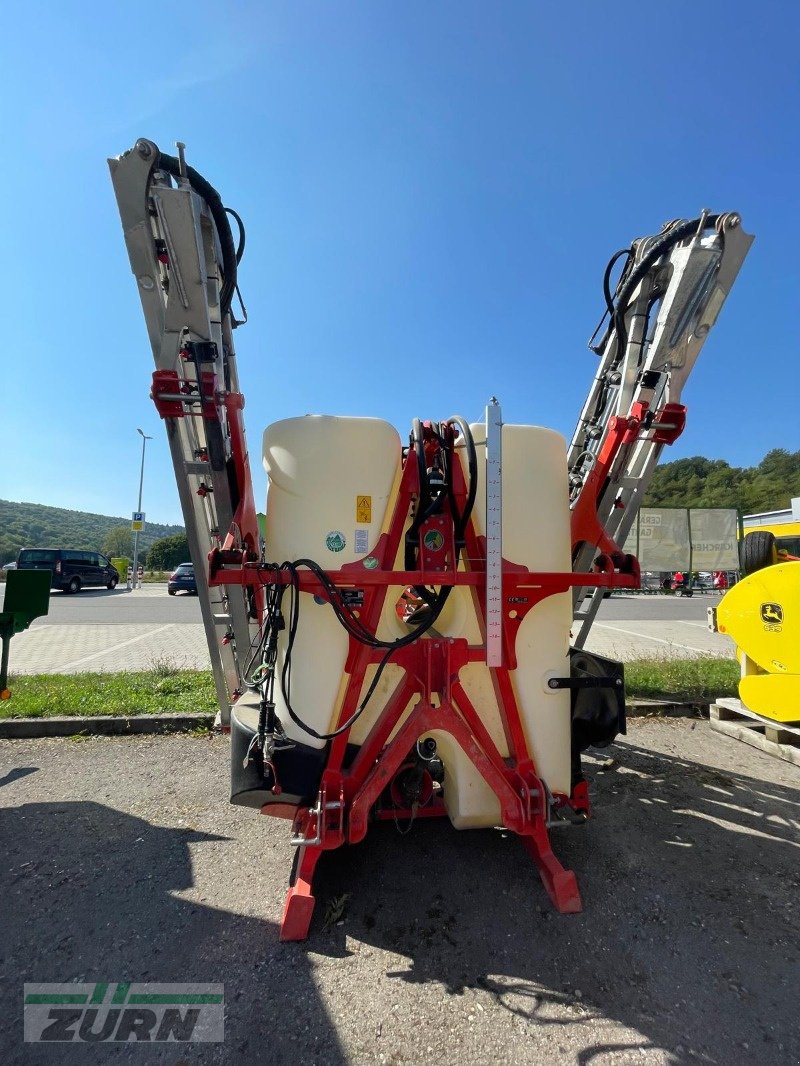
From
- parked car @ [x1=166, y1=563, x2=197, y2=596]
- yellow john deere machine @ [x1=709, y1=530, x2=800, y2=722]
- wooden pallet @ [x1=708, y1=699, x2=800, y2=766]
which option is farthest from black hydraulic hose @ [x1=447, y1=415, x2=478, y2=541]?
parked car @ [x1=166, y1=563, x2=197, y2=596]

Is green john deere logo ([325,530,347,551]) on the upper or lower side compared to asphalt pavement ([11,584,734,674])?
upper

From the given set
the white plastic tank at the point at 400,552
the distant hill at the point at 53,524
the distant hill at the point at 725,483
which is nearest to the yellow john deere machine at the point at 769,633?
the white plastic tank at the point at 400,552

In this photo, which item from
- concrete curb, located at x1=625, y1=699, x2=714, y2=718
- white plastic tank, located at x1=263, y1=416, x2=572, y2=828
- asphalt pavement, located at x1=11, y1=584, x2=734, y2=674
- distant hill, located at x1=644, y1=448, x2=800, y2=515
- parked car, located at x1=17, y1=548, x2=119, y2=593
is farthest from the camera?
distant hill, located at x1=644, y1=448, x2=800, y2=515

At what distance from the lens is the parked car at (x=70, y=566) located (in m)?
19.8

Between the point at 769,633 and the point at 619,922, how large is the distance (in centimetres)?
322

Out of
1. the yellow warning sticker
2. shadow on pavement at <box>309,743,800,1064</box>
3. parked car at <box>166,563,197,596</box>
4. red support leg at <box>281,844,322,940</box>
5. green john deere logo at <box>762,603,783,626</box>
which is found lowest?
shadow on pavement at <box>309,743,800,1064</box>

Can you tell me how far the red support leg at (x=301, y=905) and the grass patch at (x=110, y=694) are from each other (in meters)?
3.10

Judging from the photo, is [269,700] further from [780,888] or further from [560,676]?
[780,888]

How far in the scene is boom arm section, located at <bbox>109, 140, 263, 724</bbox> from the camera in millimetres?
2311

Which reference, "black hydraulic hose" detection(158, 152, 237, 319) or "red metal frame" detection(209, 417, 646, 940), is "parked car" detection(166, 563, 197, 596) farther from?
"red metal frame" detection(209, 417, 646, 940)

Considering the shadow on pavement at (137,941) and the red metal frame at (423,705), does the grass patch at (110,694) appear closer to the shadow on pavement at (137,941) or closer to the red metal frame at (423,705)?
the shadow on pavement at (137,941)

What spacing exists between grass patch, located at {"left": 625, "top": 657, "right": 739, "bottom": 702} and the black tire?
1.42 meters

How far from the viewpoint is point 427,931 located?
2.35 m

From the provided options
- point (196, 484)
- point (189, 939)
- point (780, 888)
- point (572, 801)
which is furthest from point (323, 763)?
point (780, 888)
